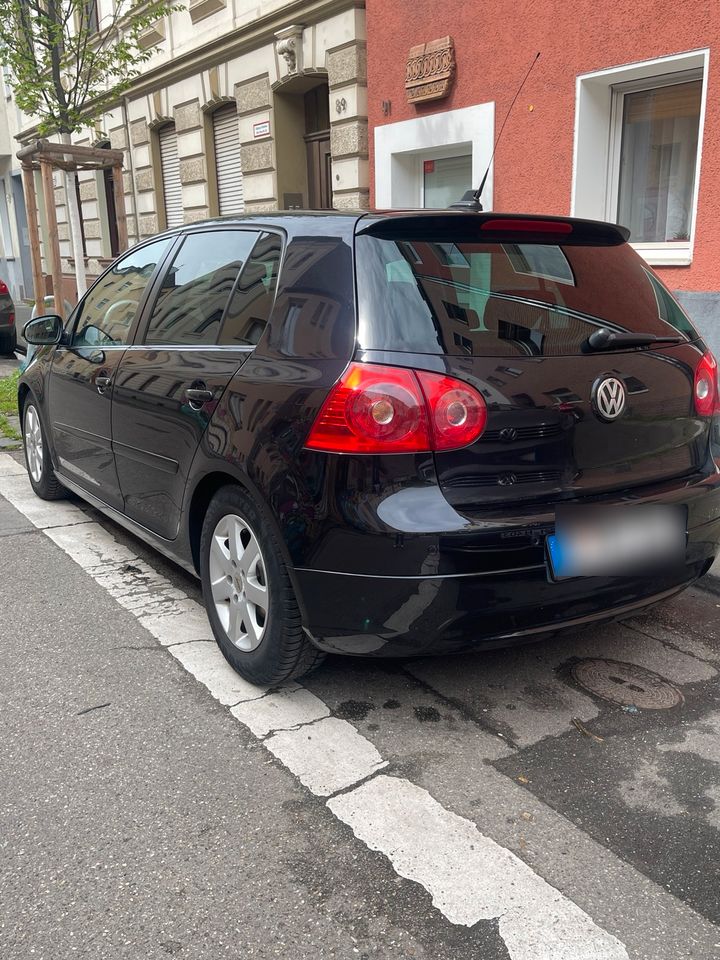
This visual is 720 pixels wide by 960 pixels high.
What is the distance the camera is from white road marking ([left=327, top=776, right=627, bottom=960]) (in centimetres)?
196

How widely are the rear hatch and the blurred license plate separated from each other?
0.09 m

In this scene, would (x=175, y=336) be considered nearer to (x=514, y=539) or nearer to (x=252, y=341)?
(x=252, y=341)

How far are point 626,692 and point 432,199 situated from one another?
779 cm

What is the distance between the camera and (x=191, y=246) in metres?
3.71

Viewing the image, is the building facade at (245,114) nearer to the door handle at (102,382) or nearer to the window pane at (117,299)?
the window pane at (117,299)

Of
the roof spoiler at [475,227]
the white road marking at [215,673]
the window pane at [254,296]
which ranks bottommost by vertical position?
the white road marking at [215,673]

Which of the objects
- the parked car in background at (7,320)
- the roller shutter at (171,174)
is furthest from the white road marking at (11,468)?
the roller shutter at (171,174)

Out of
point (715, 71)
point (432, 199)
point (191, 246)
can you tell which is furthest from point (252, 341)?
point (432, 199)

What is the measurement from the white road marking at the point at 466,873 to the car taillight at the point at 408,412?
1.02m

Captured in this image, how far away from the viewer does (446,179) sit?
31.0 ft

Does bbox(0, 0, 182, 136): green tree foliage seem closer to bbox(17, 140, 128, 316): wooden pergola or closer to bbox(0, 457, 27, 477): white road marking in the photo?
bbox(17, 140, 128, 316): wooden pergola

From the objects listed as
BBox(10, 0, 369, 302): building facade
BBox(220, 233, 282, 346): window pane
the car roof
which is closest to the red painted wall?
BBox(10, 0, 369, 302): building facade

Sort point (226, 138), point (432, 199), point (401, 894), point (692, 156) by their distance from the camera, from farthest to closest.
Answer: point (226, 138) → point (432, 199) → point (692, 156) → point (401, 894)

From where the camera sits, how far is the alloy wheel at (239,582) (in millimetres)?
2986
